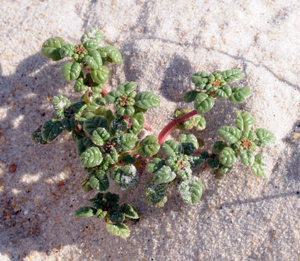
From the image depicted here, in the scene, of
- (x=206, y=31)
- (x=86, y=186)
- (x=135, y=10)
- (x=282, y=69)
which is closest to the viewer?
(x=86, y=186)

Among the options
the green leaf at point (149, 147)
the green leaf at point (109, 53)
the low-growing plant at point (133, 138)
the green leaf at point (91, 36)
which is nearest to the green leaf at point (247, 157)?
the low-growing plant at point (133, 138)

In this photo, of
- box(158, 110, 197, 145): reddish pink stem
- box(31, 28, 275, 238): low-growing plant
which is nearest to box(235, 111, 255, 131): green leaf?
box(31, 28, 275, 238): low-growing plant

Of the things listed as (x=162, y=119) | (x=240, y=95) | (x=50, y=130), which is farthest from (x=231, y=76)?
(x=50, y=130)

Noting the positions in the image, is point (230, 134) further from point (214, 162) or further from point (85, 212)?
point (85, 212)

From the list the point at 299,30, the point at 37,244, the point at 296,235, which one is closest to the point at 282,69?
the point at 299,30

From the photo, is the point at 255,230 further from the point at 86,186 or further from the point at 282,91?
the point at 86,186

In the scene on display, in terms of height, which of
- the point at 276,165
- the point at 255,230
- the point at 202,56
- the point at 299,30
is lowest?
the point at 255,230

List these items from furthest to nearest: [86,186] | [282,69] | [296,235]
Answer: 1. [282,69]
2. [86,186]
3. [296,235]
